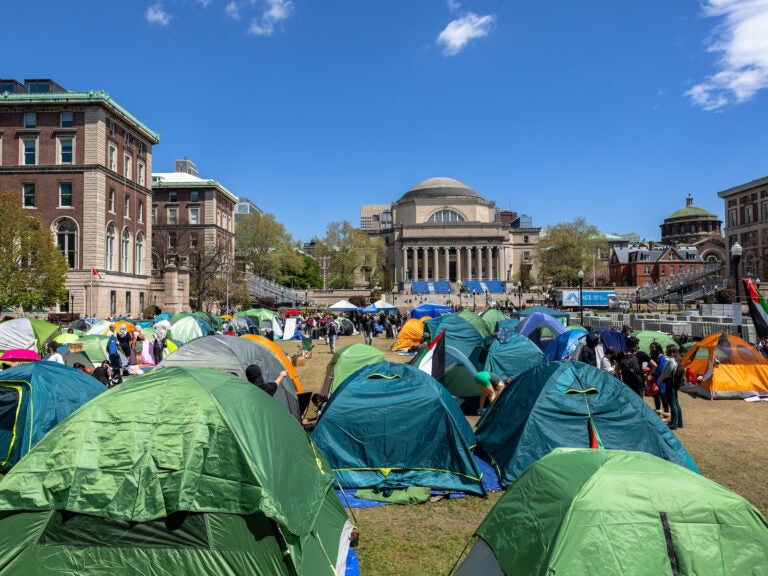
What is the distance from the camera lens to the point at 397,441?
7.61m

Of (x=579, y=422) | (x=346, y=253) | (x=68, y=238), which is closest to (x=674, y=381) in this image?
(x=579, y=422)

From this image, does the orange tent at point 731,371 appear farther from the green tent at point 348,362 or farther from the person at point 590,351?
the green tent at point 348,362

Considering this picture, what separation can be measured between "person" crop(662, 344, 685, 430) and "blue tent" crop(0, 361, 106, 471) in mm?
10705

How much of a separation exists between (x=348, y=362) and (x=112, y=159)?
3664cm

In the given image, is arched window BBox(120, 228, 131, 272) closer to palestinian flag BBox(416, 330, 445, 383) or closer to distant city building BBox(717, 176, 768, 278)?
palestinian flag BBox(416, 330, 445, 383)

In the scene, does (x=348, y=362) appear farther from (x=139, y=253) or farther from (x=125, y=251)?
(x=139, y=253)

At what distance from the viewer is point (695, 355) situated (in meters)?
15.0

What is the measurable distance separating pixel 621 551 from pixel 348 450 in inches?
178

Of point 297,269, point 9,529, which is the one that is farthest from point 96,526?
point 297,269

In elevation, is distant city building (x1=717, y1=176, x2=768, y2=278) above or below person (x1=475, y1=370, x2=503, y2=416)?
above

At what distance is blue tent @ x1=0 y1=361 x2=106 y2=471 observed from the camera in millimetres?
8188

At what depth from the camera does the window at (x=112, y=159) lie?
40.0 metres

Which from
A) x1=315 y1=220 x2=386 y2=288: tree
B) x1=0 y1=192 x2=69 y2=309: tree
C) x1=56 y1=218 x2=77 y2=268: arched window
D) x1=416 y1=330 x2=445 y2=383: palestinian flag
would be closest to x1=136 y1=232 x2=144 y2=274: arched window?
x1=56 y1=218 x2=77 y2=268: arched window

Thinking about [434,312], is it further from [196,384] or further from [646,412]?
[196,384]
